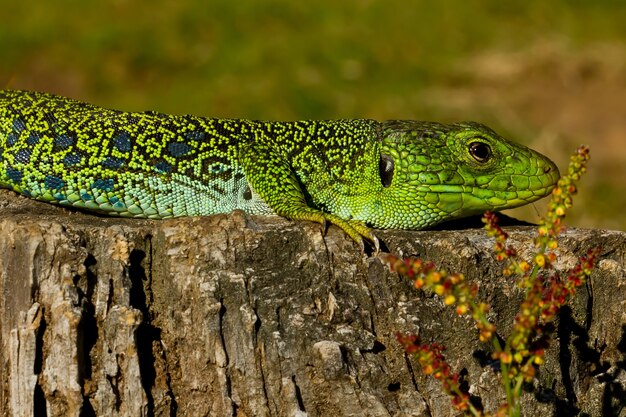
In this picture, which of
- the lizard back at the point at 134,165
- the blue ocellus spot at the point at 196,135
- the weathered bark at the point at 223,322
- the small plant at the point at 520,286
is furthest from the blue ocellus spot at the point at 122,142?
the small plant at the point at 520,286

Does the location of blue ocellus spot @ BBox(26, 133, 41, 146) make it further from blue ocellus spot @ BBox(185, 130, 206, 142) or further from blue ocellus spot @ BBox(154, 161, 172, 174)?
blue ocellus spot @ BBox(185, 130, 206, 142)

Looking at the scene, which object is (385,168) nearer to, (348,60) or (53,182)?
(53,182)

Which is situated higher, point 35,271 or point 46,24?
point 46,24

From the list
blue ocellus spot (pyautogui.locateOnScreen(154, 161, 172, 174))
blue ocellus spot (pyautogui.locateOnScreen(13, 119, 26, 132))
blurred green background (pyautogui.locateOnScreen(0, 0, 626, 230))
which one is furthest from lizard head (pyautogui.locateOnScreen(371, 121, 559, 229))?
blurred green background (pyautogui.locateOnScreen(0, 0, 626, 230))

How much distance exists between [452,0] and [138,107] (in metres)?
6.56

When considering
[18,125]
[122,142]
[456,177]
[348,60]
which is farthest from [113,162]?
[348,60]

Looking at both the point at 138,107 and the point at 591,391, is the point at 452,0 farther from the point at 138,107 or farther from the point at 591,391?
the point at 591,391

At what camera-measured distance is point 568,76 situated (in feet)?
49.5

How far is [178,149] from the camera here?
19.9ft

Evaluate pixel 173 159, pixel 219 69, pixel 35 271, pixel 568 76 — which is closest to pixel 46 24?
pixel 219 69

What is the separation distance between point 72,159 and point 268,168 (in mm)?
1226

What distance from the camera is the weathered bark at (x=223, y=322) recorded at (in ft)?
15.9

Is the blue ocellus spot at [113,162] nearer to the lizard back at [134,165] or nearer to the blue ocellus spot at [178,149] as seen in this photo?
the lizard back at [134,165]

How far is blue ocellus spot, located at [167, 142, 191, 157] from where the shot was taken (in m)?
6.05
